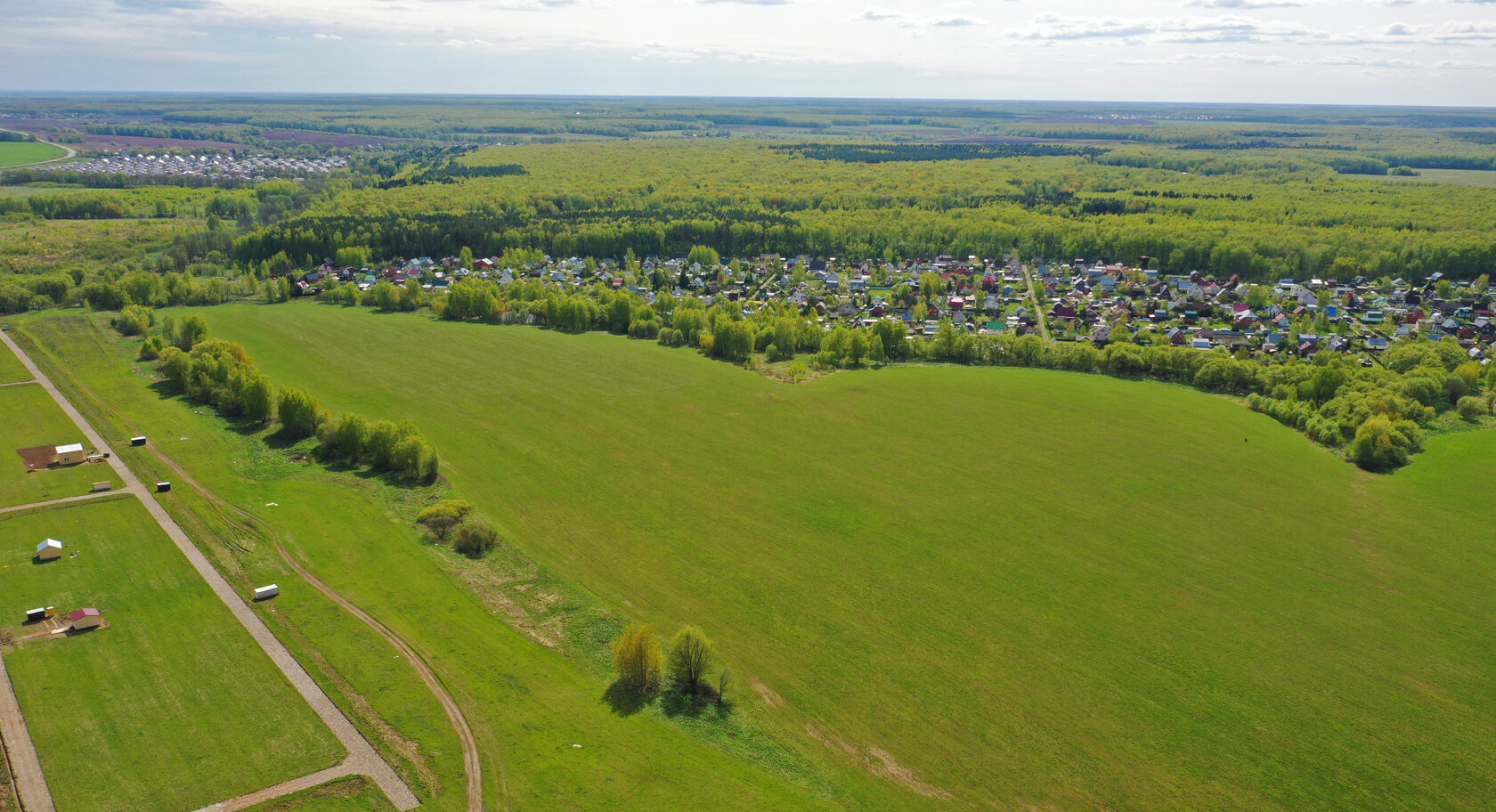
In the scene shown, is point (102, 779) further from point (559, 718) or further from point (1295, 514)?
A: point (1295, 514)

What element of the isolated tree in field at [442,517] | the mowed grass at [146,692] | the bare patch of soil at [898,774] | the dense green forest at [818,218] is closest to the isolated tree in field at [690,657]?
the bare patch of soil at [898,774]

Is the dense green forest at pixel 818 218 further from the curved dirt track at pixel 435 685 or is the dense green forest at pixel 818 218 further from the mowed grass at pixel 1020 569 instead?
the curved dirt track at pixel 435 685

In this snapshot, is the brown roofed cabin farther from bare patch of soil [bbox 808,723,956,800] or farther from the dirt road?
bare patch of soil [bbox 808,723,956,800]

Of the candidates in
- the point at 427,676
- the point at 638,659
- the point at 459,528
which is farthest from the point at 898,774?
the point at 459,528

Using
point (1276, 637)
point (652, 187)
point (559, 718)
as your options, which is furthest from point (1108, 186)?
point (559, 718)

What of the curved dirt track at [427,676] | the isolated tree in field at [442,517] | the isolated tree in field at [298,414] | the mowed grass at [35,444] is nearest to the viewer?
the curved dirt track at [427,676]

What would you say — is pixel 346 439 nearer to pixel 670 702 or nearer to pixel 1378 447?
pixel 670 702

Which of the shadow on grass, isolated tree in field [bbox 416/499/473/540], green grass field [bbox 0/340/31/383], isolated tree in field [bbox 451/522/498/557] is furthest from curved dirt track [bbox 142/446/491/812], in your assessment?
green grass field [bbox 0/340/31/383]
